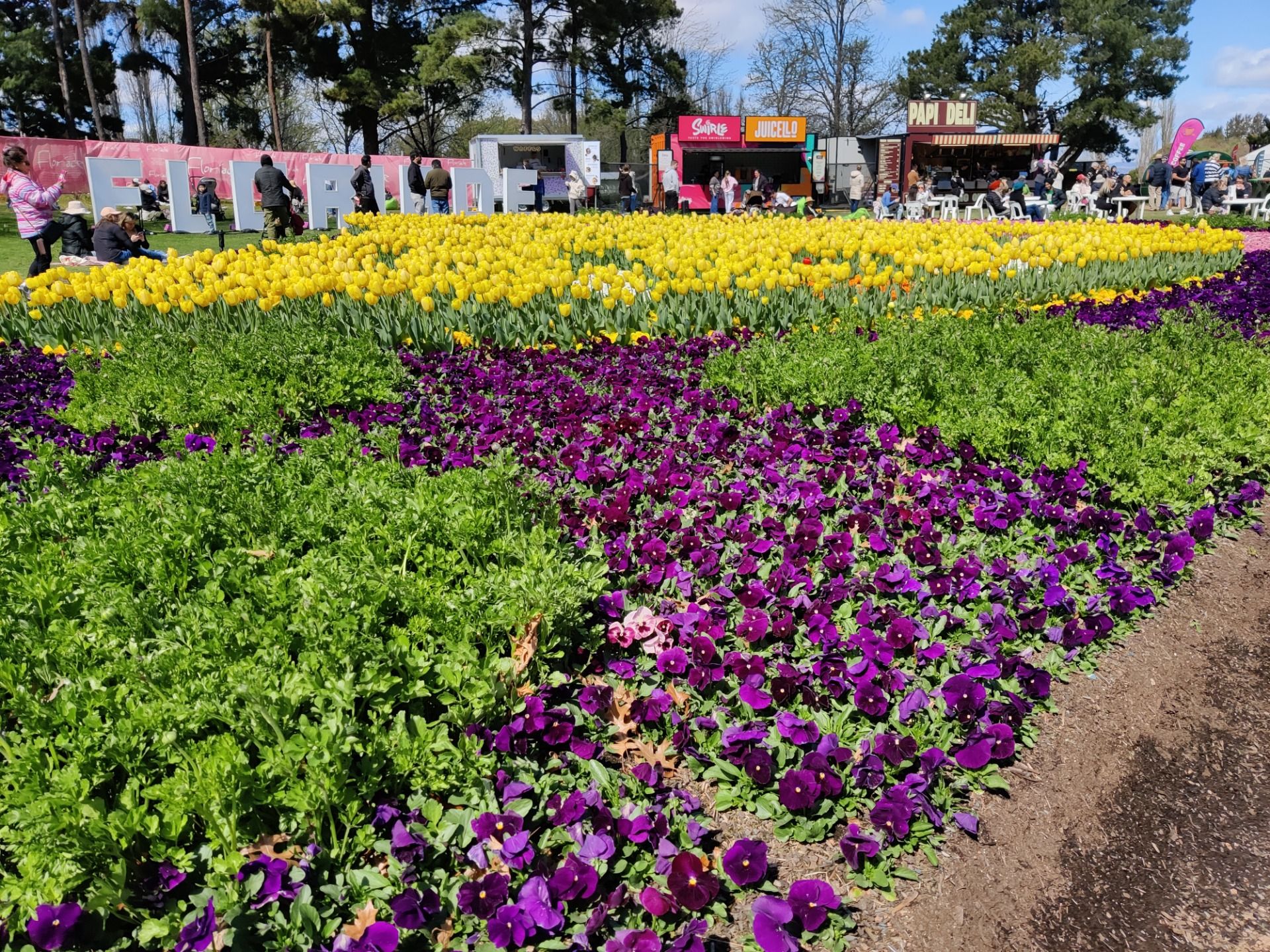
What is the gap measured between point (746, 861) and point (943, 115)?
38.8 metres

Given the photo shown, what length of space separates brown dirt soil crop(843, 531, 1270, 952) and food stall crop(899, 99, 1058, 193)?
3355 cm

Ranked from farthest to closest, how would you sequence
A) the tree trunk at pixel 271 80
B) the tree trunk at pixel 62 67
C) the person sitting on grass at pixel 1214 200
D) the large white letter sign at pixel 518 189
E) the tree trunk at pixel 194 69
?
the tree trunk at pixel 62 67, the tree trunk at pixel 271 80, the tree trunk at pixel 194 69, the person sitting on grass at pixel 1214 200, the large white letter sign at pixel 518 189

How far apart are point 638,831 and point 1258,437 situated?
4175 millimetres

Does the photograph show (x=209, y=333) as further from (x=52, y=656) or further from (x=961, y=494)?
(x=961, y=494)

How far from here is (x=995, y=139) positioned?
34875 mm

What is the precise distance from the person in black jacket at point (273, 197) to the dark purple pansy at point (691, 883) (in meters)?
14.1

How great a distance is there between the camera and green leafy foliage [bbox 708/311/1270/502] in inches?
168

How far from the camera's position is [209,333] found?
244 inches

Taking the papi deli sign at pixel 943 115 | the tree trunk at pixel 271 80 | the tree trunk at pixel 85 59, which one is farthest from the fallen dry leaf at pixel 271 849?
the tree trunk at pixel 85 59

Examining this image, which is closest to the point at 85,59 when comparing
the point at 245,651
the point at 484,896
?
the point at 245,651

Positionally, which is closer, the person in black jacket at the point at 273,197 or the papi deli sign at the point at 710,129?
the person in black jacket at the point at 273,197

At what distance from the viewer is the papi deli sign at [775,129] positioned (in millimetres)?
31125

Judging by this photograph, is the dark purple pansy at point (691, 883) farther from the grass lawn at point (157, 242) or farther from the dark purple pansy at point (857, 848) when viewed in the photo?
the grass lawn at point (157, 242)

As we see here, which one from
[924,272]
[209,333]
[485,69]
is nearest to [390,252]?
[209,333]
